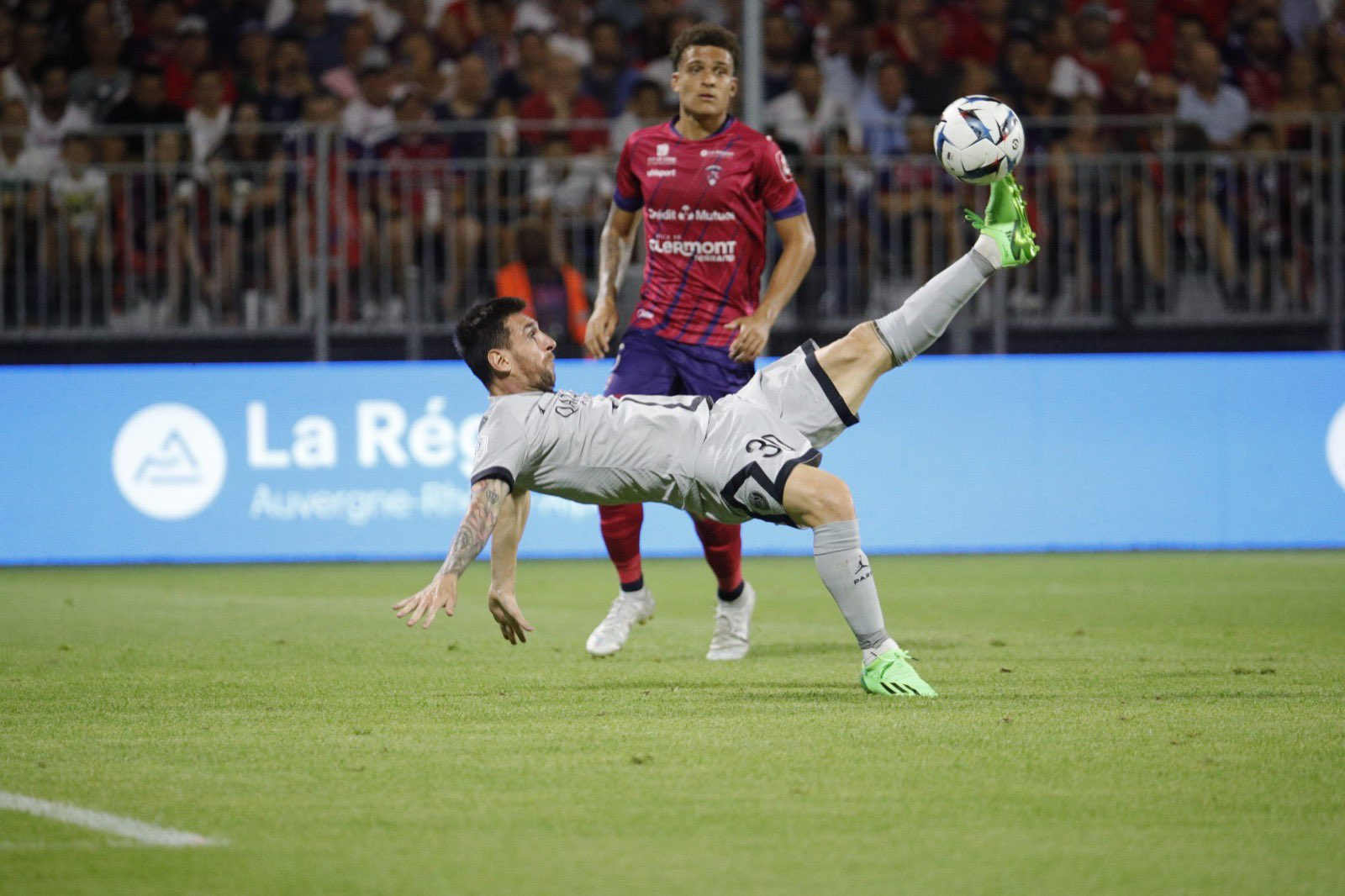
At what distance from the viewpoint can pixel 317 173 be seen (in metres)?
13.9

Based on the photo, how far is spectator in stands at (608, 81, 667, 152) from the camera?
1491 centimetres

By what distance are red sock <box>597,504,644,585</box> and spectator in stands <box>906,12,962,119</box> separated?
805 centimetres

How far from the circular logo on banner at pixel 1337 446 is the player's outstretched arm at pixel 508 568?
8.30 metres

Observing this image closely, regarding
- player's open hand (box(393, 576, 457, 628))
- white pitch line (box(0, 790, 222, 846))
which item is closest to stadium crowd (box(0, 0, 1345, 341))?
player's open hand (box(393, 576, 457, 628))

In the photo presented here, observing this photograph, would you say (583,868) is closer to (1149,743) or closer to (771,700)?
(1149,743)

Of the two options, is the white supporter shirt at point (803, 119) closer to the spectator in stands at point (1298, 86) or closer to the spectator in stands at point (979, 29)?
the spectator in stands at point (979, 29)

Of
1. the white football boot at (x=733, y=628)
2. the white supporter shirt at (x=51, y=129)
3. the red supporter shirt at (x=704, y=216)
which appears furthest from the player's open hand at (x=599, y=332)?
the white supporter shirt at (x=51, y=129)

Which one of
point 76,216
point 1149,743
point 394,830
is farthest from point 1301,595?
point 76,216

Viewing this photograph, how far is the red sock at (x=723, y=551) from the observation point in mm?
7793

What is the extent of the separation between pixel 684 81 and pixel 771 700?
112 inches

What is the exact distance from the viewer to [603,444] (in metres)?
6.36

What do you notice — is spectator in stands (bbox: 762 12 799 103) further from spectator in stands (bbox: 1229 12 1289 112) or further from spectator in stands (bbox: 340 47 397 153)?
spectator in stands (bbox: 1229 12 1289 112)

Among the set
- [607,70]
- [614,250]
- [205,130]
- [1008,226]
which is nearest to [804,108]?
[607,70]

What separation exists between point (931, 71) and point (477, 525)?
1063cm
